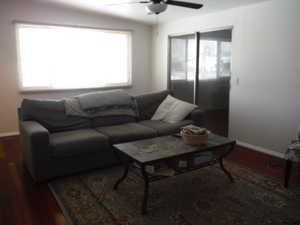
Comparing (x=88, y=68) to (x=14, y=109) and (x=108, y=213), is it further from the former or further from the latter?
(x=108, y=213)

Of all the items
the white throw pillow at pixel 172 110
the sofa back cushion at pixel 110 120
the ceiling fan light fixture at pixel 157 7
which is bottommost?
the sofa back cushion at pixel 110 120

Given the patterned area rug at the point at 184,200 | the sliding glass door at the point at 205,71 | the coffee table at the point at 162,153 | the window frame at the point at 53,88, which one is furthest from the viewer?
the window frame at the point at 53,88

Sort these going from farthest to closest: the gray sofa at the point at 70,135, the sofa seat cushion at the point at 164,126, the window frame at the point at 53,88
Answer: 1. the window frame at the point at 53,88
2. the sofa seat cushion at the point at 164,126
3. the gray sofa at the point at 70,135

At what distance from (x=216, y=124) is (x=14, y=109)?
3.74 m

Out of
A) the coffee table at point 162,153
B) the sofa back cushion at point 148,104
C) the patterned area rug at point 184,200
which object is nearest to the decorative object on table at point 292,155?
the patterned area rug at point 184,200

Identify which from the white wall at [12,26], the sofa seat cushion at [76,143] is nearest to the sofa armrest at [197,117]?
the sofa seat cushion at [76,143]

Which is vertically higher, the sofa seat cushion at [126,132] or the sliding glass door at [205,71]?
the sliding glass door at [205,71]

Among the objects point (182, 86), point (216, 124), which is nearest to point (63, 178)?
point (216, 124)

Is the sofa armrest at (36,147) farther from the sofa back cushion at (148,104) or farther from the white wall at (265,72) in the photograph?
the white wall at (265,72)

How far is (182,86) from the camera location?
5668mm

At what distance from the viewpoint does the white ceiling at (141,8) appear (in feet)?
13.6

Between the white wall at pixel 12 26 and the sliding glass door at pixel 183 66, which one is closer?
the white wall at pixel 12 26

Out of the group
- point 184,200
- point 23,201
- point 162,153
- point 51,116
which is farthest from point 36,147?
point 184,200

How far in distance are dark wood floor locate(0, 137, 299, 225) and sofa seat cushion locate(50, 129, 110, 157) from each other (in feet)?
1.43
